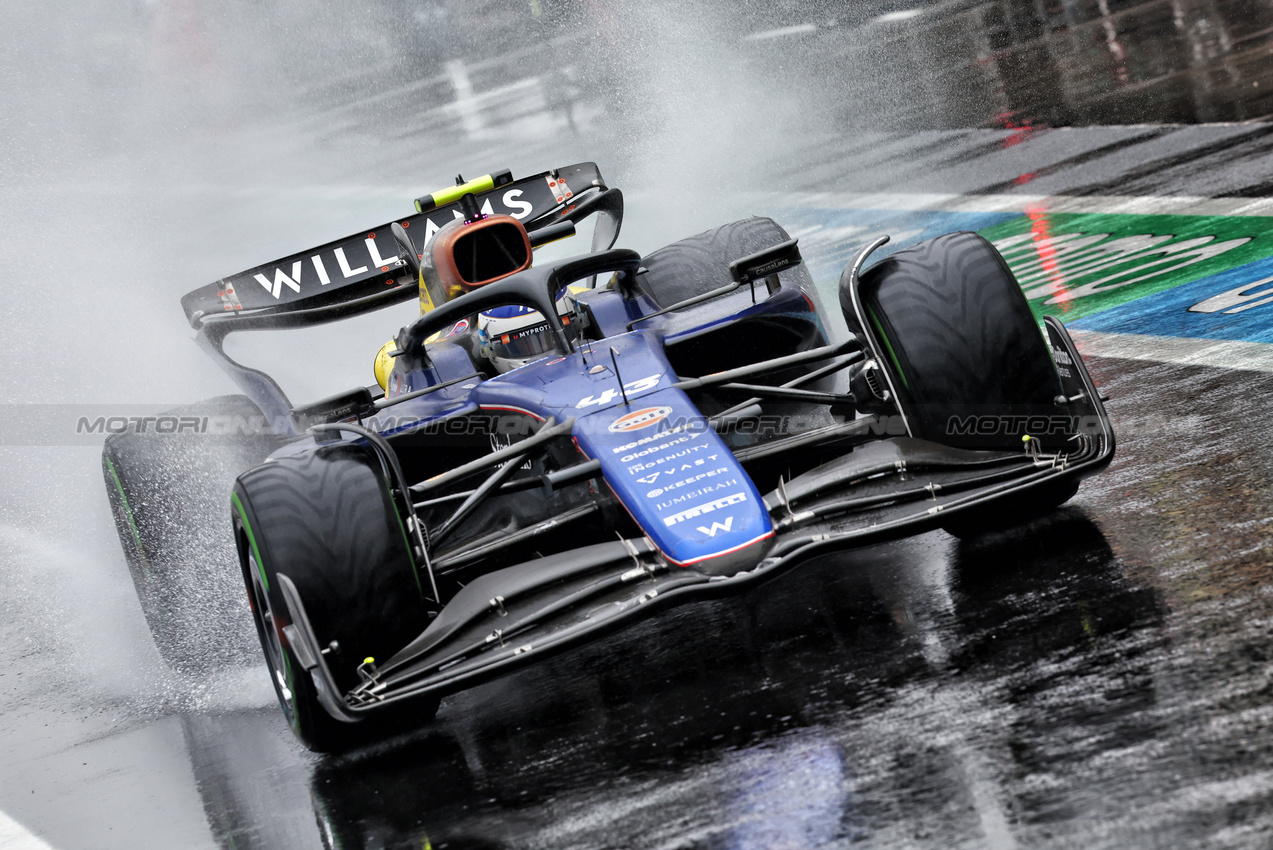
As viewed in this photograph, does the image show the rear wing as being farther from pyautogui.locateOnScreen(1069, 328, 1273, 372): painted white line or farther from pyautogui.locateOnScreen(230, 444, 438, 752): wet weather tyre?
pyautogui.locateOnScreen(230, 444, 438, 752): wet weather tyre

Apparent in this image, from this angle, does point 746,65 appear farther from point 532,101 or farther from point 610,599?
point 610,599

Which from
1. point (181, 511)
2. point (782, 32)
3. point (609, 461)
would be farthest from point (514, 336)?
point (782, 32)

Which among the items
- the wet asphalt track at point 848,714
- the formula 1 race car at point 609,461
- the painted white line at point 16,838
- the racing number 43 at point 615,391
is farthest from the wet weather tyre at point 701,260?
the painted white line at point 16,838

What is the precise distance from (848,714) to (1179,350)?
3.62 metres

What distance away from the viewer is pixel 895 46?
69.2 ft

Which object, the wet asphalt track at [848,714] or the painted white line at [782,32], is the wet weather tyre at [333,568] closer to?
the wet asphalt track at [848,714]

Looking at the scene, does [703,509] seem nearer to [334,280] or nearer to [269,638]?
[269,638]

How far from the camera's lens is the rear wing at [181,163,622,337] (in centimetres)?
735

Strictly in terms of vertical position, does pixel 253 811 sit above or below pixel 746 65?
below

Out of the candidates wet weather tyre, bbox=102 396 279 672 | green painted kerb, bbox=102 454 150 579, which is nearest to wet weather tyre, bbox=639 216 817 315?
wet weather tyre, bbox=102 396 279 672

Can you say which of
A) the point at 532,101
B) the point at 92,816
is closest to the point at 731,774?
the point at 92,816

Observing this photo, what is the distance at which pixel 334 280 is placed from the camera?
757 cm

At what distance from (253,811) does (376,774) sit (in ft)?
1.37

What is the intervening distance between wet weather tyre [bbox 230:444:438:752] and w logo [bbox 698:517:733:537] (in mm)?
945
